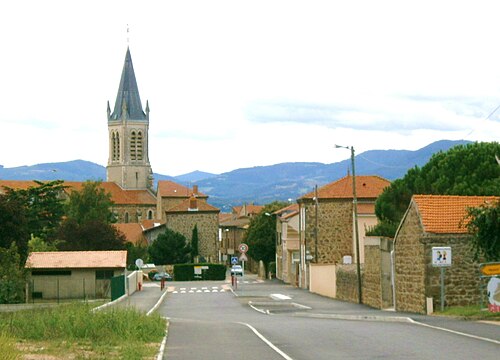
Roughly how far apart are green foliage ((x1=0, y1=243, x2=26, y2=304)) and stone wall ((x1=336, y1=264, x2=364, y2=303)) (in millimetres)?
18887

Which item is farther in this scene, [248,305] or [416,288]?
[248,305]

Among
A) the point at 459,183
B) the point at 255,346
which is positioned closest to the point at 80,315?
the point at 255,346

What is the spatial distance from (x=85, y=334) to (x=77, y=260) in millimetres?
42123

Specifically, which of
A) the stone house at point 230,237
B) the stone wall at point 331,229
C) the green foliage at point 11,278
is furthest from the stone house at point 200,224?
the green foliage at point 11,278

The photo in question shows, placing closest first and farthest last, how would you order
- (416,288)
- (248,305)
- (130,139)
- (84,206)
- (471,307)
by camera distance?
(471,307)
(416,288)
(248,305)
(84,206)
(130,139)

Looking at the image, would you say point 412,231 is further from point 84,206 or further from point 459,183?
point 84,206

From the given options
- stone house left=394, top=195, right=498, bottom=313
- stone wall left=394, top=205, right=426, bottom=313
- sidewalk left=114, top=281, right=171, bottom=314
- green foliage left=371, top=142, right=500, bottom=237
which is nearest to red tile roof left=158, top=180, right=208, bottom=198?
sidewalk left=114, top=281, right=171, bottom=314

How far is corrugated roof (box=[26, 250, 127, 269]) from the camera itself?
6209cm

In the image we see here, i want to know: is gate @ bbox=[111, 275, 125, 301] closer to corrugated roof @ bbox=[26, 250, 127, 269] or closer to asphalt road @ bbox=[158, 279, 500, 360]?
corrugated roof @ bbox=[26, 250, 127, 269]

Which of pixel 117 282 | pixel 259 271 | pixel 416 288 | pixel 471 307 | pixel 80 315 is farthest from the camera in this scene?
pixel 259 271

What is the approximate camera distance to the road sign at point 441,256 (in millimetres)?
30250

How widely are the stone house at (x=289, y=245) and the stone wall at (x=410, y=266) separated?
40.2m

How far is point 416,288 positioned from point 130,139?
153m

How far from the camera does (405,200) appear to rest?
54.3m
